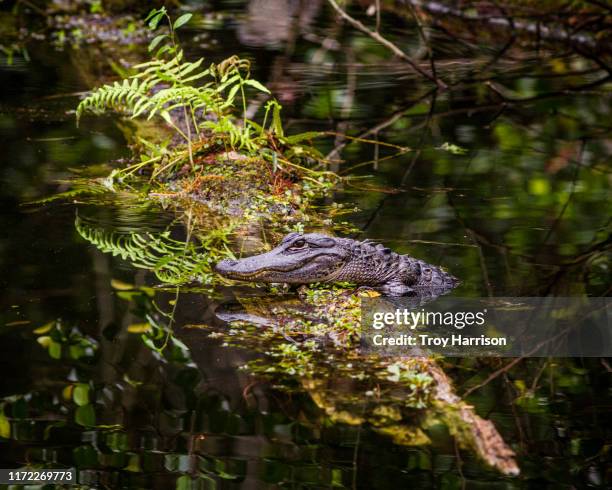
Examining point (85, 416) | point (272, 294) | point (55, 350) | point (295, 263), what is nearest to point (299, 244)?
point (295, 263)

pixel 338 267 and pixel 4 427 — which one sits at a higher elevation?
pixel 338 267

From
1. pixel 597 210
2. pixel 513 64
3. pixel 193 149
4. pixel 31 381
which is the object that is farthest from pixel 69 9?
pixel 31 381

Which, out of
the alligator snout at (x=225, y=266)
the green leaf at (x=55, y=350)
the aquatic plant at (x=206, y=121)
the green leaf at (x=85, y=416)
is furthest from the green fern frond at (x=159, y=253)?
the green leaf at (x=85, y=416)

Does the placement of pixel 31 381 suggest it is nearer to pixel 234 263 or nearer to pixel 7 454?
pixel 7 454

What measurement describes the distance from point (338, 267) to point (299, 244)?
0.25 meters

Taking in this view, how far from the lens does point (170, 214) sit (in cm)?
668

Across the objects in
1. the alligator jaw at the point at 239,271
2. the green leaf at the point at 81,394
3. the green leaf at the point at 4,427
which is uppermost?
the alligator jaw at the point at 239,271

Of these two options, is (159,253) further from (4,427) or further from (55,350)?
(4,427)

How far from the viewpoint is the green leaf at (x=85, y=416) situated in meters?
3.67

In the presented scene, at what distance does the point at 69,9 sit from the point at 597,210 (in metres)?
12.5

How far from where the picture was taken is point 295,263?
16.8 ft

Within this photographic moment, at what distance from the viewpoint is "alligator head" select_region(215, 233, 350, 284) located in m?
5.12

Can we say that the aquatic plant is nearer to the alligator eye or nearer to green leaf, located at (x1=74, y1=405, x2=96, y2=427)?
the alligator eye

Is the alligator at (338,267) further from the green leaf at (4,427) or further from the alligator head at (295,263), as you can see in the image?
the green leaf at (4,427)
